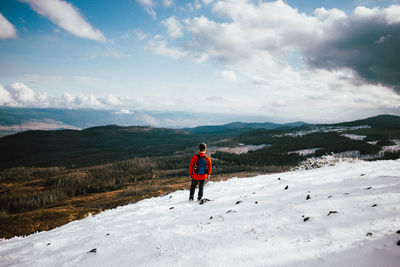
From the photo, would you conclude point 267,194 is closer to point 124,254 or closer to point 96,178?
point 124,254

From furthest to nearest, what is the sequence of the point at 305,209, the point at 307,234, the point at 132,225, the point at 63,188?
the point at 63,188, the point at 132,225, the point at 305,209, the point at 307,234

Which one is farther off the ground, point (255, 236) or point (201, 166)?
point (201, 166)

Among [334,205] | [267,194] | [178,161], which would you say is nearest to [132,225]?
[267,194]

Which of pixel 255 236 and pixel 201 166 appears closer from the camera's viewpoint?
pixel 255 236

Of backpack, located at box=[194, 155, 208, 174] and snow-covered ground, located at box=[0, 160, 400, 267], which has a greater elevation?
backpack, located at box=[194, 155, 208, 174]

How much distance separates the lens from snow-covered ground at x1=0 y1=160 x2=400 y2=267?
5.12 m

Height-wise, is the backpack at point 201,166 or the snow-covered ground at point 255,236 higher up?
the backpack at point 201,166

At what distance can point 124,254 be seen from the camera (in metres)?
6.97

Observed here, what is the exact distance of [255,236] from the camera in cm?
665

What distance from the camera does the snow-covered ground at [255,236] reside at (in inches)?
202

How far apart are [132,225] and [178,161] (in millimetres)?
94254

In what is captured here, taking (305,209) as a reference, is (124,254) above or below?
below

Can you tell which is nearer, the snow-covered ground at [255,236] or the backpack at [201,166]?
the snow-covered ground at [255,236]

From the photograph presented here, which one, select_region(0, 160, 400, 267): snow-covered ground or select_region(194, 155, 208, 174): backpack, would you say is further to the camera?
select_region(194, 155, 208, 174): backpack
